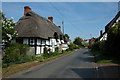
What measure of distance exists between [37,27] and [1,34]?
1082 cm

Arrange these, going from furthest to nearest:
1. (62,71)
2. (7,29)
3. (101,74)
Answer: (7,29)
(62,71)
(101,74)

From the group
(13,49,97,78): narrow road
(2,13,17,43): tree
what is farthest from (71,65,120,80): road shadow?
(2,13,17,43): tree

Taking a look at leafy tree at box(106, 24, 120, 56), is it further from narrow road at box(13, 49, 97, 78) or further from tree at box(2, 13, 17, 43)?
tree at box(2, 13, 17, 43)

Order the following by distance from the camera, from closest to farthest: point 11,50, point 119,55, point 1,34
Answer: point 11,50 → point 1,34 → point 119,55

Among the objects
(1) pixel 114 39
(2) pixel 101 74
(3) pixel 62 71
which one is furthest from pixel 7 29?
(2) pixel 101 74

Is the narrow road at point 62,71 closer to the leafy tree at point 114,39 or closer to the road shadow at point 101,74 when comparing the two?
the road shadow at point 101,74

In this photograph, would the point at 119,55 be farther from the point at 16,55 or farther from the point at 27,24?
the point at 27,24

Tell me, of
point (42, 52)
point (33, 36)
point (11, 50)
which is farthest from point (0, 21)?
point (42, 52)

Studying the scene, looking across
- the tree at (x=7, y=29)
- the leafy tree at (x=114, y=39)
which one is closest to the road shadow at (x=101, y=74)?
the leafy tree at (x=114, y=39)

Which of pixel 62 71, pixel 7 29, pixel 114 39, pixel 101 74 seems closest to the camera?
pixel 101 74

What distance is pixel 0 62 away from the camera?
14125mm

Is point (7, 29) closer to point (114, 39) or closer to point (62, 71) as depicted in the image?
point (62, 71)

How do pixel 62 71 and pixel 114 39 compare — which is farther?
pixel 114 39

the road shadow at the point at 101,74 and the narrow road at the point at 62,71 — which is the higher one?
the road shadow at the point at 101,74
